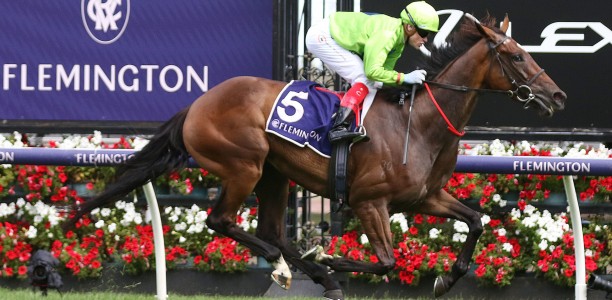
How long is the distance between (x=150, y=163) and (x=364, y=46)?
4.04 feet

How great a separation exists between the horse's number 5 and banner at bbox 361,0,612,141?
140cm

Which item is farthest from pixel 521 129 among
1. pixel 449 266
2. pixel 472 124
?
pixel 449 266

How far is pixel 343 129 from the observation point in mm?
6383

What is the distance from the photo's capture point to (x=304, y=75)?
794 cm

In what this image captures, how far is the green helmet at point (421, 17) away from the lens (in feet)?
21.0

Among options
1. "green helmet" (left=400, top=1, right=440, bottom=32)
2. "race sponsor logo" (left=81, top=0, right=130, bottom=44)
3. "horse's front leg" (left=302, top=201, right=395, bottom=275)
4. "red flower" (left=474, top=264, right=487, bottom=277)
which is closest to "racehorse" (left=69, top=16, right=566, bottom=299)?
"horse's front leg" (left=302, top=201, right=395, bottom=275)

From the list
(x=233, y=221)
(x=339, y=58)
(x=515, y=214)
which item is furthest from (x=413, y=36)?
(x=515, y=214)

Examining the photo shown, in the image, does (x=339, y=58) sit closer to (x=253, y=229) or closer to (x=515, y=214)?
(x=253, y=229)

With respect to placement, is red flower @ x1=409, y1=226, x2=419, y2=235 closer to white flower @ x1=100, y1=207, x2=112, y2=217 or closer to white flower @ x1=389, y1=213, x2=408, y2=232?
white flower @ x1=389, y1=213, x2=408, y2=232

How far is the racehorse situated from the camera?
21.0 ft

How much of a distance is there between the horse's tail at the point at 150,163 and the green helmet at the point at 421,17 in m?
1.24

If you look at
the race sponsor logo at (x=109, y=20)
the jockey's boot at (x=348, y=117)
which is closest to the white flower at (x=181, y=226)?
the race sponsor logo at (x=109, y=20)

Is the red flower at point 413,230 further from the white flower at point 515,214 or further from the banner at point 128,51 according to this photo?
the banner at point 128,51

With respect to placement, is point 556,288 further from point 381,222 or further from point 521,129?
point 381,222
